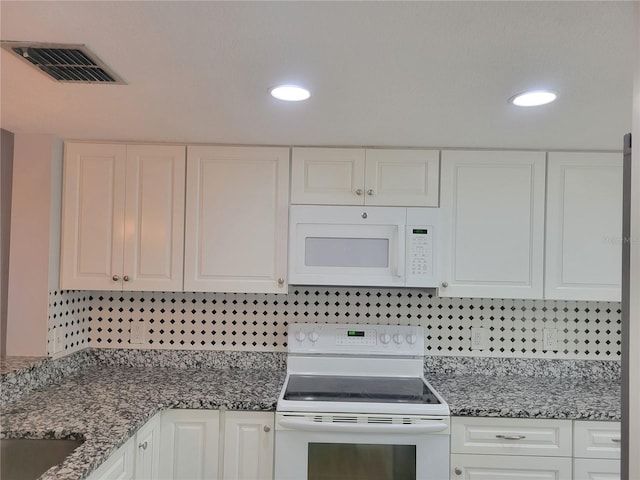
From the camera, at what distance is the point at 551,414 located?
195cm

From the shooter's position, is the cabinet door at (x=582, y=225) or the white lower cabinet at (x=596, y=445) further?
the cabinet door at (x=582, y=225)

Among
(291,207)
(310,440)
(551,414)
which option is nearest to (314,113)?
(291,207)

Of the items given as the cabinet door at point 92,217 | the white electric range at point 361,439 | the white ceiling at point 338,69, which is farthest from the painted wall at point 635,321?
the cabinet door at point 92,217

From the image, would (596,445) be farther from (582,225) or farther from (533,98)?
(533,98)

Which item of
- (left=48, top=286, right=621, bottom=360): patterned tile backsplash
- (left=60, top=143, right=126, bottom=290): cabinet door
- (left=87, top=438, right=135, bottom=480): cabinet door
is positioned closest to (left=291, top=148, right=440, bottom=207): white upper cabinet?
(left=48, top=286, right=621, bottom=360): patterned tile backsplash

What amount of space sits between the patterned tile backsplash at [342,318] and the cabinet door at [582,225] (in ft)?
0.99

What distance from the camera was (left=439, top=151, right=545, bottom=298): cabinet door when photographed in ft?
7.46

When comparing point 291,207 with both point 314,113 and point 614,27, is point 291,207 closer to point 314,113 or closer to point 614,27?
point 314,113

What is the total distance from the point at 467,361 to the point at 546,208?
0.94 m

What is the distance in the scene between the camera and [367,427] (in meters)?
1.91

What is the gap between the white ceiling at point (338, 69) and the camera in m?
1.09

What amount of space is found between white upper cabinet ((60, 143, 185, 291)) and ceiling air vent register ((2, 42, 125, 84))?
82cm

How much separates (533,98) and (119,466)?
1945mm

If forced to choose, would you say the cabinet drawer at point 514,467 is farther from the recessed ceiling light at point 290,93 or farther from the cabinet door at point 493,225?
the recessed ceiling light at point 290,93
